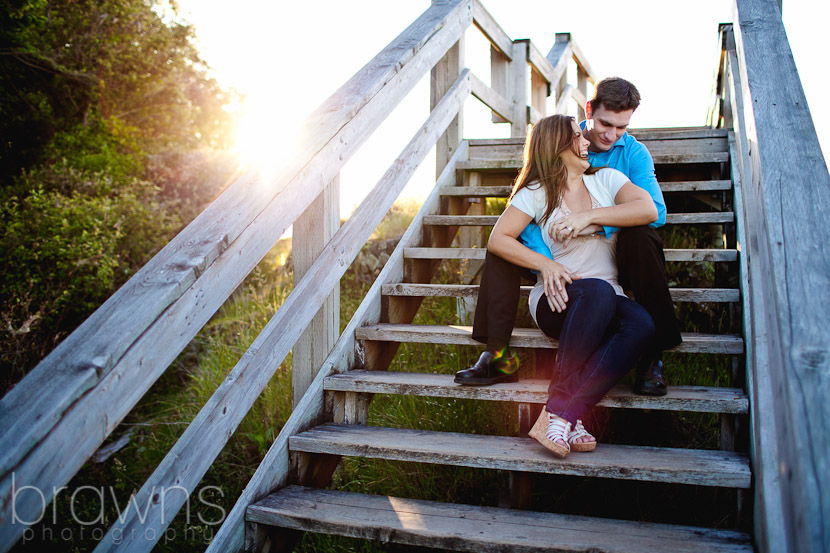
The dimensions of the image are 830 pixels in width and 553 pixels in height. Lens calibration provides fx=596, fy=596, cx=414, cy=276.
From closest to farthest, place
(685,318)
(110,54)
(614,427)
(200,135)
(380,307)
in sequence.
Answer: (614,427) < (380,307) < (685,318) < (110,54) < (200,135)

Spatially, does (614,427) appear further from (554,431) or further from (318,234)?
(318,234)

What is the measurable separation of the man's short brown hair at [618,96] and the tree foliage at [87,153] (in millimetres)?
3753

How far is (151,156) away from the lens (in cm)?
937

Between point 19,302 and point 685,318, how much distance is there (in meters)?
4.54

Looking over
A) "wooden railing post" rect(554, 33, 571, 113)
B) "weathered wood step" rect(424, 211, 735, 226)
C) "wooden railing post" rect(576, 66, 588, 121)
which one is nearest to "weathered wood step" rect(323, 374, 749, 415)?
"weathered wood step" rect(424, 211, 735, 226)

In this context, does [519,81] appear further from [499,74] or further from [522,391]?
[522,391]

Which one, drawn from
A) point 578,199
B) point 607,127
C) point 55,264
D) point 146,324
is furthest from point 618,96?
point 55,264

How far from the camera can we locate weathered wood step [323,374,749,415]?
191 centimetres

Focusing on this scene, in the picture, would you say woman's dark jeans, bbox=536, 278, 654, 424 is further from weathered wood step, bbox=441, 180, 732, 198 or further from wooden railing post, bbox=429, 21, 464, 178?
wooden railing post, bbox=429, 21, 464, 178

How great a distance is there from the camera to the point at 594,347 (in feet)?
6.29

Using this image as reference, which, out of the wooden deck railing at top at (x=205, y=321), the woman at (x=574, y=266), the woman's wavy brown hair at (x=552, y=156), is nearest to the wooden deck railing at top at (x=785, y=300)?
the woman at (x=574, y=266)

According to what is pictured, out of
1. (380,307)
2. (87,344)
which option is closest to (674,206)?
(380,307)

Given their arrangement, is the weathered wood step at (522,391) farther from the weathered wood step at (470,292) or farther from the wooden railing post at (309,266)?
the weathered wood step at (470,292)

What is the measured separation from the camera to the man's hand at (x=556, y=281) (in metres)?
2.07
